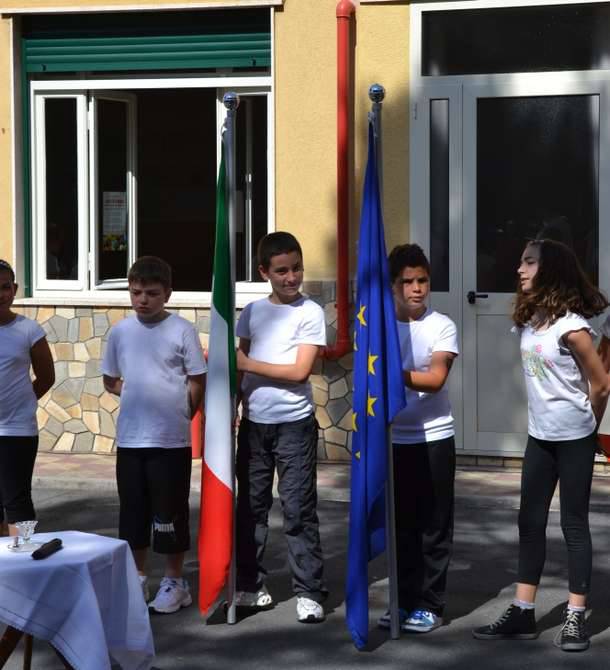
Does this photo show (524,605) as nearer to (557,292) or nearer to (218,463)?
(557,292)

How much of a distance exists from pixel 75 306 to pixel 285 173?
1.98m

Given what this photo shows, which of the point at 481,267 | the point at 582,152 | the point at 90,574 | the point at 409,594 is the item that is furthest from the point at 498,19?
the point at 90,574

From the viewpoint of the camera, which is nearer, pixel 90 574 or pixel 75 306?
pixel 90 574

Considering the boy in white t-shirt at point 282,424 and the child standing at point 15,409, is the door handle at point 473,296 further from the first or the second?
the child standing at point 15,409

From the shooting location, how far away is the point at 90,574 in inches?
194

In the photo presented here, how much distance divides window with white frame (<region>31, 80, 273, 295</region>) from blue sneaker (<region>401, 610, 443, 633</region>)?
5471 mm

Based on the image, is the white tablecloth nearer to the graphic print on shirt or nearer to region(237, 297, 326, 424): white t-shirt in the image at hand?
region(237, 297, 326, 424): white t-shirt

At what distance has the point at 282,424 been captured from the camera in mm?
6453

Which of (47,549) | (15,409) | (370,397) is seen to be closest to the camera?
(47,549)

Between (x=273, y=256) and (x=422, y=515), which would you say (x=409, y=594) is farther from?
(x=273, y=256)

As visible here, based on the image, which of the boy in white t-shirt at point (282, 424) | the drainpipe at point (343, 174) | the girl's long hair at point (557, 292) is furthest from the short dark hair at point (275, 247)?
the drainpipe at point (343, 174)

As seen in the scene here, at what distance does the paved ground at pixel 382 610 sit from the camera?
5.84 metres

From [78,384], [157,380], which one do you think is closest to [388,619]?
[157,380]

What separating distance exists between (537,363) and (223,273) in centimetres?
152
